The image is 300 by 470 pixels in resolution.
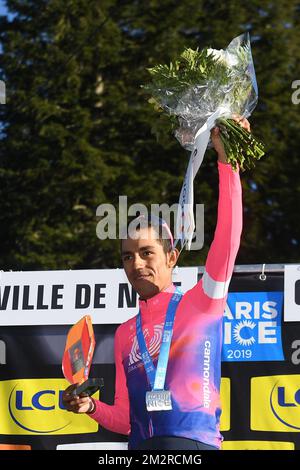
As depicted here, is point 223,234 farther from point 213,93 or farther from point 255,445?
point 255,445

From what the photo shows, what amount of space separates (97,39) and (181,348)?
610 inches

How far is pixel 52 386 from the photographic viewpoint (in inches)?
245

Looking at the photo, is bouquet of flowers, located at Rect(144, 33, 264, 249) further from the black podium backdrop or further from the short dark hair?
the black podium backdrop

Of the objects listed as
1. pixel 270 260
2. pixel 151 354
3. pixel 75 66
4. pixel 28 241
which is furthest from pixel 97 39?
pixel 151 354

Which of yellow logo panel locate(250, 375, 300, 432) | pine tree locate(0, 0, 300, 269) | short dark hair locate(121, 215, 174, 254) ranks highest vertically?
pine tree locate(0, 0, 300, 269)

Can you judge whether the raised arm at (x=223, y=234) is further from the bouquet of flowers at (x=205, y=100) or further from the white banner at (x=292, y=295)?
the white banner at (x=292, y=295)

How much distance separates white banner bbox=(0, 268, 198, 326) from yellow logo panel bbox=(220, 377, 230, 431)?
0.68 m

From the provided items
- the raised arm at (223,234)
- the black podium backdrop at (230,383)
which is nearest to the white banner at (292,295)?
the black podium backdrop at (230,383)

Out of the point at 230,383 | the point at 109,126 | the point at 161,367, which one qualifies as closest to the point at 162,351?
the point at 161,367

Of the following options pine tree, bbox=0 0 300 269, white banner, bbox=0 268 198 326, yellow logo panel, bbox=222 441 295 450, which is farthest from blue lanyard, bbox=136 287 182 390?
pine tree, bbox=0 0 300 269

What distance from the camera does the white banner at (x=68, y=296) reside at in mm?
6137

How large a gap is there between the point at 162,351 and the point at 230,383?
6.07 ft

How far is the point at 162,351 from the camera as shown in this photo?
4.29 metres

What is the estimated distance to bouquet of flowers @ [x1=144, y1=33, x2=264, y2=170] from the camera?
4.13 metres
